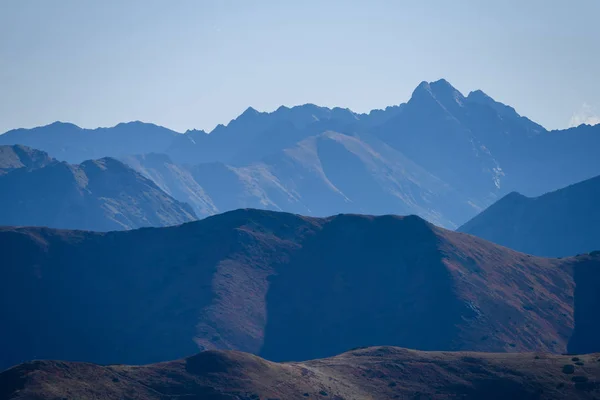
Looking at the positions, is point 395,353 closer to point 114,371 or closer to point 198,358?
point 198,358

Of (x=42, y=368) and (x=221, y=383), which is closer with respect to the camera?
(x=42, y=368)

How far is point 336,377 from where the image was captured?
14212 centimetres

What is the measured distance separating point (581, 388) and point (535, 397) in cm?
777

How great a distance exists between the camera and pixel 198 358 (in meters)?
140

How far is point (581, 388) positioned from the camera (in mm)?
135125

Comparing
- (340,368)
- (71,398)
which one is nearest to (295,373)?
(340,368)

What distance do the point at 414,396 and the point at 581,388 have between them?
26.6m

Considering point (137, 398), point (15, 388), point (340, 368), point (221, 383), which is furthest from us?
point (340, 368)

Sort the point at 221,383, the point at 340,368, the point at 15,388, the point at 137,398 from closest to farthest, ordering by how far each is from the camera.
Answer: the point at 15,388, the point at 137,398, the point at 221,383, the point at 340,368

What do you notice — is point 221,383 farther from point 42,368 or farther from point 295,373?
point 42,368

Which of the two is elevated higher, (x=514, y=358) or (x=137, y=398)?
(x=514, y=358)

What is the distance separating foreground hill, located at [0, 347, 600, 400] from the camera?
124000 millimetres

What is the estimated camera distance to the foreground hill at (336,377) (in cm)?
12400

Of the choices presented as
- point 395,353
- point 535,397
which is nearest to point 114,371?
point 395,353
